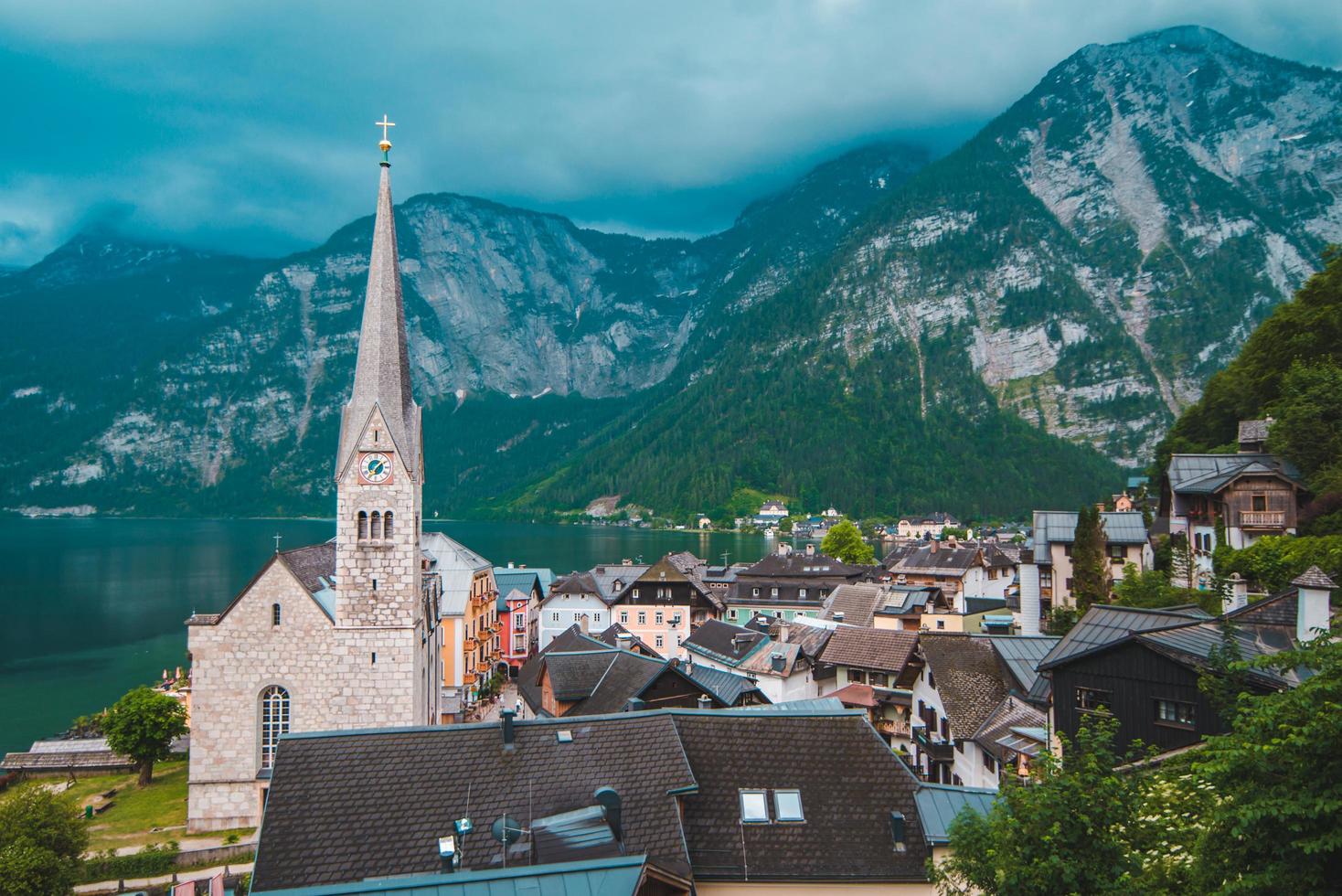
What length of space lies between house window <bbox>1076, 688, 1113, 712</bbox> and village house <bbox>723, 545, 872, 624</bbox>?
168ft

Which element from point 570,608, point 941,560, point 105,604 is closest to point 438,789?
point 570,608

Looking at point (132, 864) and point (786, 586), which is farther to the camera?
point (786, 586)

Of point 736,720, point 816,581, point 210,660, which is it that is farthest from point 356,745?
point 816,581

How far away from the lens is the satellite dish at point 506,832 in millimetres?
15242

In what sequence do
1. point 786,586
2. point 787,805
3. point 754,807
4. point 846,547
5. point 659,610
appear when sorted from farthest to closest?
point 846,547, point 786,586, point 659,610, point 787,805, point 754,807

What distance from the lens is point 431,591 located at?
39.0 m

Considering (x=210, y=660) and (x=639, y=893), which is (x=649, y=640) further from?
(x=639, y=893)

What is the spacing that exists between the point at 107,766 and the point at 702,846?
36.8 metres

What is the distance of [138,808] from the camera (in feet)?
109

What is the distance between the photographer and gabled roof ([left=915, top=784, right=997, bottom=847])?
16.4 meters

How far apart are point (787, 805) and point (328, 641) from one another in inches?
846

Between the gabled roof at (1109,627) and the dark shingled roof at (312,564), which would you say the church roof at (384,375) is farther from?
the gabled roof at (1109,627)

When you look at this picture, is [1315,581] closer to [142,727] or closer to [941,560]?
[142,727]

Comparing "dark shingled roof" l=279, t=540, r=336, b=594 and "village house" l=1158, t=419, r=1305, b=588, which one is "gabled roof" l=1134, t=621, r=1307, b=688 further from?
"dark shingled roof" l=279, t=540, r=336, b=594
